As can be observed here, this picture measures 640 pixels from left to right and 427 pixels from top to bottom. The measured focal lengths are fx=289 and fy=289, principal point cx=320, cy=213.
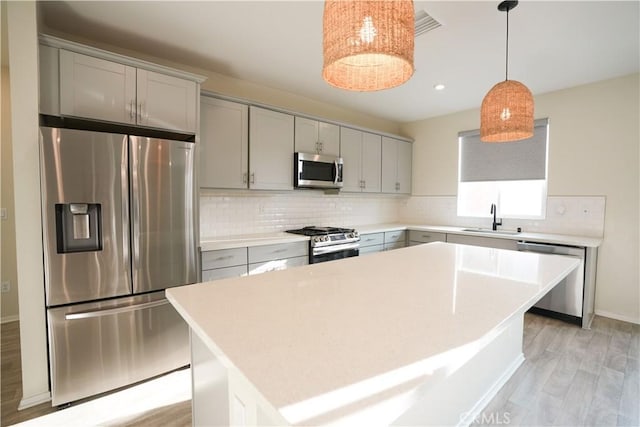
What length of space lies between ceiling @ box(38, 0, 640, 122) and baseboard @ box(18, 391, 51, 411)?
249 cm

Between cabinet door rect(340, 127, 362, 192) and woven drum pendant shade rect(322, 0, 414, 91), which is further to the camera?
cabinet door rect(340, 127, 362, 192)

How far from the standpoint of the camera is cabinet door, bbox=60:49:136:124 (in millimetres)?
1875

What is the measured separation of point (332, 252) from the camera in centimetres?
326

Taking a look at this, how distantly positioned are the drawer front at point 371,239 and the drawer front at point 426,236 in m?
0.61

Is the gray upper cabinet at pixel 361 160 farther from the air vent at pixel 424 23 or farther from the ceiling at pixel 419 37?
the air vent at pixel 424 23

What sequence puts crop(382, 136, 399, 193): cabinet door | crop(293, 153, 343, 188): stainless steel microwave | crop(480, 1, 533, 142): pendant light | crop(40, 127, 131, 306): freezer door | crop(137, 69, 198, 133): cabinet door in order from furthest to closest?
crop(382, 136, 399, 193): cabinet door → crop(293, 153, 343, 188): stainless steel microwave → crop(137, 69, 198, 133): cabinet door → crop(40, 127, 131, 306): freezer door → crop(480, 1, 533, 142): pendant light

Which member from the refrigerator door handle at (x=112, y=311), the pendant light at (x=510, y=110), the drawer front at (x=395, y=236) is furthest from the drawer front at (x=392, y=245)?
the refrigerator door handle at (x=112, y=311)

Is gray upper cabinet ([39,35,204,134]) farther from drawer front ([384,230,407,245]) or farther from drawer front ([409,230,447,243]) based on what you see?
drawer front ([409,230,447,243])

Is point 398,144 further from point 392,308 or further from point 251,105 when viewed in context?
point 392,308

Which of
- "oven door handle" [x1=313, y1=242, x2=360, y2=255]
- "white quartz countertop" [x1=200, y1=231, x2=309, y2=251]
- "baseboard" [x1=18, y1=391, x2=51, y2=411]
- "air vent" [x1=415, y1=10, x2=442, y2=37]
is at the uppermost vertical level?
"air vent" [x1=415, y1=10, x2=442, y2=37]

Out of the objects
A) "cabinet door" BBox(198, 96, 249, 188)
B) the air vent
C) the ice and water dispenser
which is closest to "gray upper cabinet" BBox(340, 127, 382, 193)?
"cabinet door" BBox(198, 96, 249, 188)

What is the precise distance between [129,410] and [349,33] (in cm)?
237

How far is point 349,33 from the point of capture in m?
0.91

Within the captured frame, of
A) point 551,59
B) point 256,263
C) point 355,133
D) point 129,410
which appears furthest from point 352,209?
point 129,410
